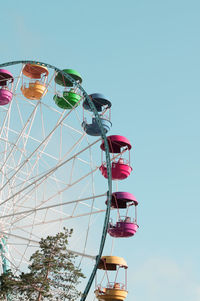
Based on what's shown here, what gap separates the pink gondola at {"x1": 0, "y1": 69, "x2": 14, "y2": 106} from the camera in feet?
71.1

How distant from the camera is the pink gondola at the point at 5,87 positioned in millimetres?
21656

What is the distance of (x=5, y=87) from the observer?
22.0 meters

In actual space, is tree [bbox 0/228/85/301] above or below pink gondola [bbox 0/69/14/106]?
below

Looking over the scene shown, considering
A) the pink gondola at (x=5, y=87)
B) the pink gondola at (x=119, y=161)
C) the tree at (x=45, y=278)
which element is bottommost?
the tree at (x=45, y=278)

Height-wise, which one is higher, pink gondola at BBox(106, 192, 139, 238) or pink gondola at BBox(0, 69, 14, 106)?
pink gondola at BBox(0, 69, 14, 106)

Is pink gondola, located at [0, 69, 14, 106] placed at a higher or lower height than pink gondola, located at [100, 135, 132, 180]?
higher

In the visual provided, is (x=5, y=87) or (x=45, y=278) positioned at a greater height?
(x=5, y=87)

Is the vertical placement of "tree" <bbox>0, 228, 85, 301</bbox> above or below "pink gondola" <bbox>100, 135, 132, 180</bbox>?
below

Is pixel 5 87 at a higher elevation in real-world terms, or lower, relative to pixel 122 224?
higher

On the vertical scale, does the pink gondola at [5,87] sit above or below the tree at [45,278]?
above

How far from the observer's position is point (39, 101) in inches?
839

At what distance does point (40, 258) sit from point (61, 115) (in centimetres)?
574

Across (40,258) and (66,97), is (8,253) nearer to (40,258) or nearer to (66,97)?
(40,258)

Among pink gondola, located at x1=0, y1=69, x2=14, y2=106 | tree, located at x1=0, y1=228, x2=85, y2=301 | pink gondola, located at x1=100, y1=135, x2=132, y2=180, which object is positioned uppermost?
pink gondola, located at x1=0, y1=69, x2=14, y2=106
